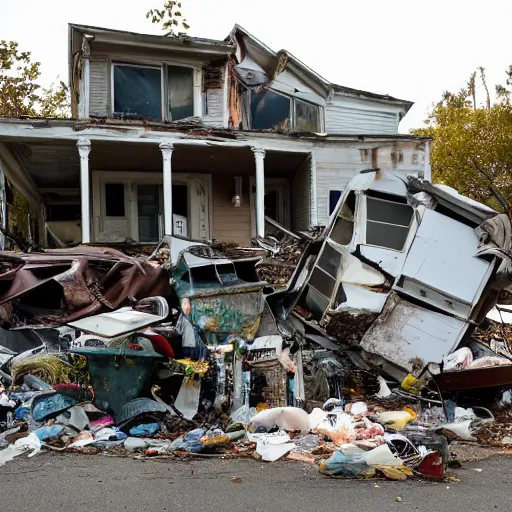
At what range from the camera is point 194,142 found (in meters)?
13.2

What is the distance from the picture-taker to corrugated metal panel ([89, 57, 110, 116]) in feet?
44.9

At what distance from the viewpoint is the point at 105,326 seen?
270 inches

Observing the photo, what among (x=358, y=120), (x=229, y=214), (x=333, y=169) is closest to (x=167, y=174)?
(x=229, y=214)

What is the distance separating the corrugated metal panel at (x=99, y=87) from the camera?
44.9 feet

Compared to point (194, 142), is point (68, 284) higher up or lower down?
lower down

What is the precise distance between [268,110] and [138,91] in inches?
140

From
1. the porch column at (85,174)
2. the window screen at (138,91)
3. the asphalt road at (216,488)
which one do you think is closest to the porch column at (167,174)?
the window screen at (138,91)

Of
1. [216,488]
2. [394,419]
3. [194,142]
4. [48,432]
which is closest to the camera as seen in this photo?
[216,488]

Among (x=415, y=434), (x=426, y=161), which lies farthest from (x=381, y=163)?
(x=415, y=434)

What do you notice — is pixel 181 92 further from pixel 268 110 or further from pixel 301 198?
pixel 301 198

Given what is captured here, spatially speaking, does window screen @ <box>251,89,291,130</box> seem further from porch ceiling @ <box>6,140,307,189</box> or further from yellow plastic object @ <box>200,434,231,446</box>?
yellow plastic object @ <box>200,434,231,446</box>

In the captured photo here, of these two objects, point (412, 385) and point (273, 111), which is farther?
point (273, 111)

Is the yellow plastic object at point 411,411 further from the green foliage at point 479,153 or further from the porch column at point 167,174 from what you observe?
the green foliage at point 479,153

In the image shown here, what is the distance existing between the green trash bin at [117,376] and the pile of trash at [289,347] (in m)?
0.02
